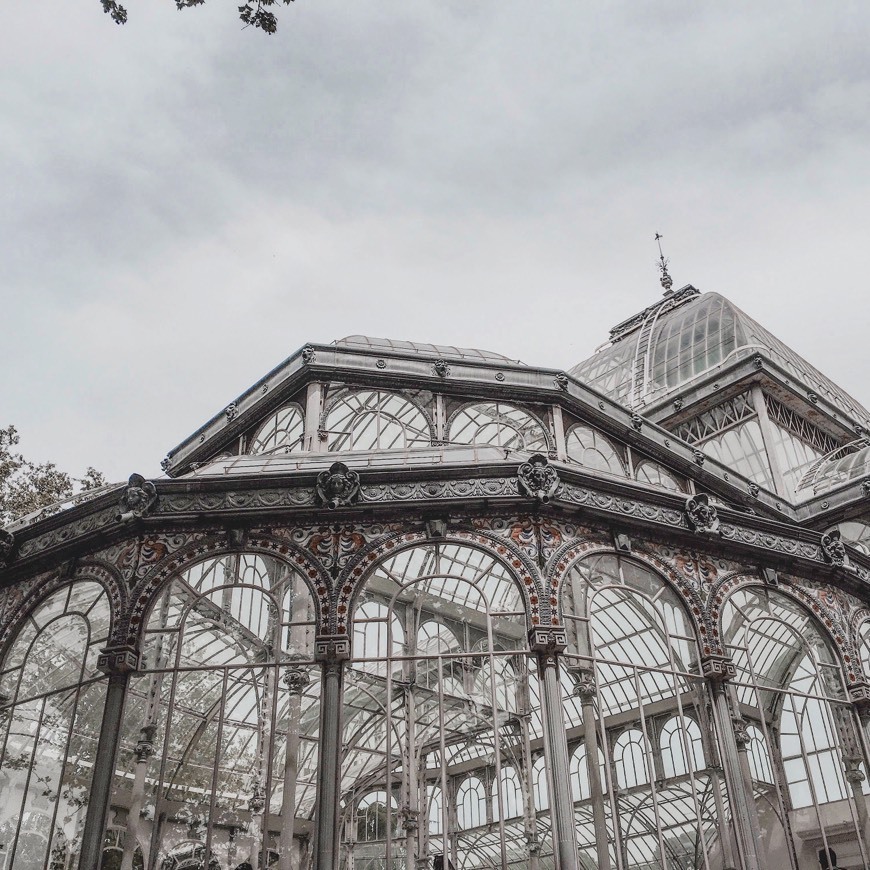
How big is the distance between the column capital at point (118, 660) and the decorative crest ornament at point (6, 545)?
3.60 m

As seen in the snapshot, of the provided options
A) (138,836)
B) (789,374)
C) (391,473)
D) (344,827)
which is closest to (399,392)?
(391,473)

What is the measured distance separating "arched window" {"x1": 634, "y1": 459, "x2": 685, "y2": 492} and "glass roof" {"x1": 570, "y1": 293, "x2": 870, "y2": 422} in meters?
9.37

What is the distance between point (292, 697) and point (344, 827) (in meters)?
2.45

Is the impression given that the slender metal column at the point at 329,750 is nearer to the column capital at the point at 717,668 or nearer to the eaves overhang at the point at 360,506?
the eaves overhang at the point at 360,506

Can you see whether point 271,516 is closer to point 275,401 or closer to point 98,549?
point 98,549

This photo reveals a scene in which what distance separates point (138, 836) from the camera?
15.1 m

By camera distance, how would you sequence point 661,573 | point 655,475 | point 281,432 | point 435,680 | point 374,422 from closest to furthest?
point 661,573
point 435,680
point 374,422
point 281,432
point 655,475

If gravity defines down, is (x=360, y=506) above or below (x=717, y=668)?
above

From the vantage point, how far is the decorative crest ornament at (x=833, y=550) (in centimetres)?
2002

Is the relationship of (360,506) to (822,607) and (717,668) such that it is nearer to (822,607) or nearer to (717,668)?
(717,668)

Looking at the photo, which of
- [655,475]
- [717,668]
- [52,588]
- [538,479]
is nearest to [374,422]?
[655,475]

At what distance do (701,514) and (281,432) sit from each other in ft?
37.4

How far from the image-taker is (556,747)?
15.5m

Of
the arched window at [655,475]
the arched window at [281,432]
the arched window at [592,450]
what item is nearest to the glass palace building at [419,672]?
the arched window at [281,432]
